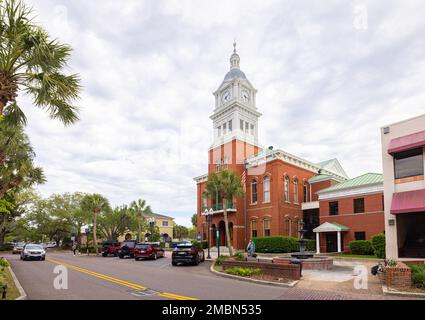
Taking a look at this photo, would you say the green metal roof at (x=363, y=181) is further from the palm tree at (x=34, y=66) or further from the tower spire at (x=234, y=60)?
the palm tree at (x=34, y=66)

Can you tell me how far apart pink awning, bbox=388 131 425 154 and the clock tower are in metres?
20.9

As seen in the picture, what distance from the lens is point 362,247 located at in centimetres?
A: 2806

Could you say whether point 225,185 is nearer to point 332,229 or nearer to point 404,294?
point 332,229

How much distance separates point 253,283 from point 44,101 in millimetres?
9944

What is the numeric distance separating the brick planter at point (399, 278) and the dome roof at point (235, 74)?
33.4 meters

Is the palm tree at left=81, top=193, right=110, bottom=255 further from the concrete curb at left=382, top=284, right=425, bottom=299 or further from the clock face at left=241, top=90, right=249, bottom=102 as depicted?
the concrete curb at left=382, top=284, right=425, bottom=299

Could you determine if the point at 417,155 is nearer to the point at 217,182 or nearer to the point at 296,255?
the point at 296,255

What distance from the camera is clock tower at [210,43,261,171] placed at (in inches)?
1585

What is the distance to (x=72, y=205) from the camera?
62.4m

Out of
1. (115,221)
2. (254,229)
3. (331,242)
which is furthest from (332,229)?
(115,221)

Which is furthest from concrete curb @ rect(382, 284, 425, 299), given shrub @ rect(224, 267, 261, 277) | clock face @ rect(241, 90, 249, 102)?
clock face @ rect(241, 90, 249, 102)

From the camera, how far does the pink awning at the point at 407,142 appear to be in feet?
→ 61.1

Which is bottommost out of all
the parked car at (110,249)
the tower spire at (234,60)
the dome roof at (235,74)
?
the parked car at (110,249)

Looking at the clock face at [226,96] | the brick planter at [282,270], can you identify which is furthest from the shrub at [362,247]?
the clock face at [226,96]
